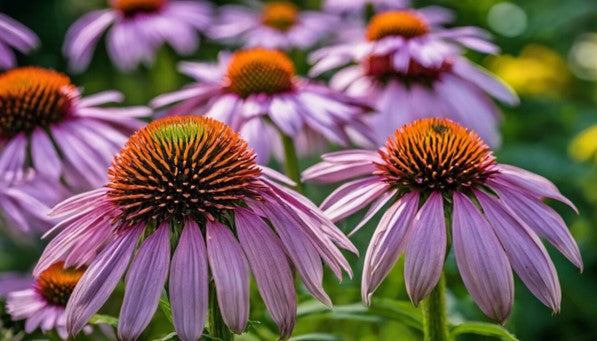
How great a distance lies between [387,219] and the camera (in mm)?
1107

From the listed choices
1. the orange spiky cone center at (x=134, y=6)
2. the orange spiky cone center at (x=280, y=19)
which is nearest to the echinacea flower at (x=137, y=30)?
the orange spiky cone center at (x=134, y=6)

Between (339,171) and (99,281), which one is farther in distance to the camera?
(339,171)

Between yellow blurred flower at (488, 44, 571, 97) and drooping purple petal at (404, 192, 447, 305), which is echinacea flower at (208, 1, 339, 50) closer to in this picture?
yellow blurred flower at (488, 44, 571, 97)

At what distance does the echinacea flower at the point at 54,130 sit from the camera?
146 centimetres

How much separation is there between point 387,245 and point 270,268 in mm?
159

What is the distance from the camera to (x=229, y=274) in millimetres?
975

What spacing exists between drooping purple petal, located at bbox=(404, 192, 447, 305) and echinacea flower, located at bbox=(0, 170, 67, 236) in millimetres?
652

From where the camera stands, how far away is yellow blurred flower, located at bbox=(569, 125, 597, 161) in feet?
7.57

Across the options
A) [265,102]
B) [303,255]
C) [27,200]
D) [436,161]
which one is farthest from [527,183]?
[27,200]

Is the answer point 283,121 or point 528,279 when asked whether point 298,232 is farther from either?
point 283,121

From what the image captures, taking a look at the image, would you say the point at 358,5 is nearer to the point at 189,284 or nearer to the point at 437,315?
the point at 437,315

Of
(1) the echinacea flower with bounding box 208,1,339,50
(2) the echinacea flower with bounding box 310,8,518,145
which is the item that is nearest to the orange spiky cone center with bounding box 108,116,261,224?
(2) the echinacea flower with bounding box 310,8,518,145

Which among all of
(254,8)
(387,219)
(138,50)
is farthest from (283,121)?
(254,8)

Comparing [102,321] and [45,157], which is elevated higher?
[45,157]
